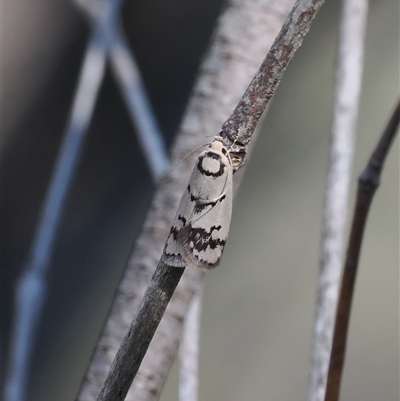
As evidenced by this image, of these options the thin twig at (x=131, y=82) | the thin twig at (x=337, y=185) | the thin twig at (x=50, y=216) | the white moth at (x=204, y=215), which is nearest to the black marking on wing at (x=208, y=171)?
the white moth at (x=204, y=215)

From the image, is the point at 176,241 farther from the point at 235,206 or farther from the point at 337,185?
the point at 235,206

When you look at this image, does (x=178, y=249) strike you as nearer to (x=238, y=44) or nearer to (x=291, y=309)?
(x=238, y=44)

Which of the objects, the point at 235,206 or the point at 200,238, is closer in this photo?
the point at 200,238

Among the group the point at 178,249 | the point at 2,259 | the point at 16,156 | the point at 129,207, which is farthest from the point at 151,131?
the point at 178,249

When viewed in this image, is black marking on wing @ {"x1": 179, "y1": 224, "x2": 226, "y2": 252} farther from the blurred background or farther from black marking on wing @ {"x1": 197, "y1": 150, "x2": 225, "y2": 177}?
the blurred background

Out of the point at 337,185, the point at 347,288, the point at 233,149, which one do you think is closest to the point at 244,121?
the point at 233,149

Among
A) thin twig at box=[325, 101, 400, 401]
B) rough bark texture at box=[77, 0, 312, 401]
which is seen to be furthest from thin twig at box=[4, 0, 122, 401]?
thin twig at box=[325, 101, 400, 401]
